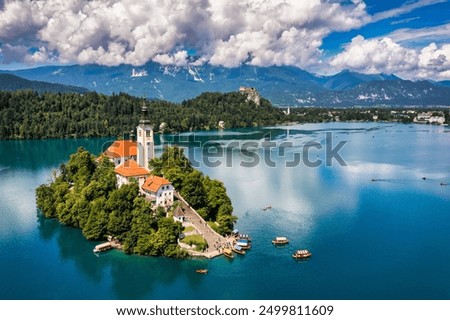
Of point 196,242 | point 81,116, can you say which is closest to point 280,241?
point 196,242

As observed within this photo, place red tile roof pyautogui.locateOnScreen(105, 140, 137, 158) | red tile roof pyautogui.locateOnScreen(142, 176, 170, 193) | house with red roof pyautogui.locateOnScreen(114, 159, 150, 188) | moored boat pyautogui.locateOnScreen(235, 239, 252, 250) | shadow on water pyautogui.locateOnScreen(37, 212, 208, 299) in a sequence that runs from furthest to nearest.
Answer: red tile roof pyautogui.locateOnScreen(105, 140, 137, 158) → house with red roof pyautogui.locateOnScreen(114, 159, 150, 188) → red tile roof pyautogui.locateOnScreen(142, 176, 170, 193) → moored boat pyautogui.locateOnScreen(235, 239, 252, 250) → shadow on water pyautogui.locateOnScreen(37, 212, 208, 299)

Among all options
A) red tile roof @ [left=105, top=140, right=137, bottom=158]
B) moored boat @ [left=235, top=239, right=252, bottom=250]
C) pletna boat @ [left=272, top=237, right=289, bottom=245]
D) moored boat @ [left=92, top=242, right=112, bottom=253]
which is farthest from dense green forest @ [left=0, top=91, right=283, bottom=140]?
pletna boat @ [left=272, top=237, right=289, bottom=245]

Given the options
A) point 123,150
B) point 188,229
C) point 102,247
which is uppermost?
point 123,150

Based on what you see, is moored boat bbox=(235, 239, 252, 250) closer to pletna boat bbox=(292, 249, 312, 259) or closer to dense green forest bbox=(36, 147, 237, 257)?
dense green forest bbox=(36, 147, 237, 257)

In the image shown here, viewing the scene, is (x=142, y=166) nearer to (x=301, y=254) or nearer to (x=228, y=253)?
(x=228, y=253)

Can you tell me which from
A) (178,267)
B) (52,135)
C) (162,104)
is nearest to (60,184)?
(178,267)

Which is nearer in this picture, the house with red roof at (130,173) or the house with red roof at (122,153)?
the house with red roof at (130,173)

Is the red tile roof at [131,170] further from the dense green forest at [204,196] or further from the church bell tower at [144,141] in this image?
the church bell tower at [144,141]

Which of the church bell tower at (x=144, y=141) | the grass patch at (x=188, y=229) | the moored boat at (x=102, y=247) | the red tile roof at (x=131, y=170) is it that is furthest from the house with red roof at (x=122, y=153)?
the grass patch at (x=188, y=229)
